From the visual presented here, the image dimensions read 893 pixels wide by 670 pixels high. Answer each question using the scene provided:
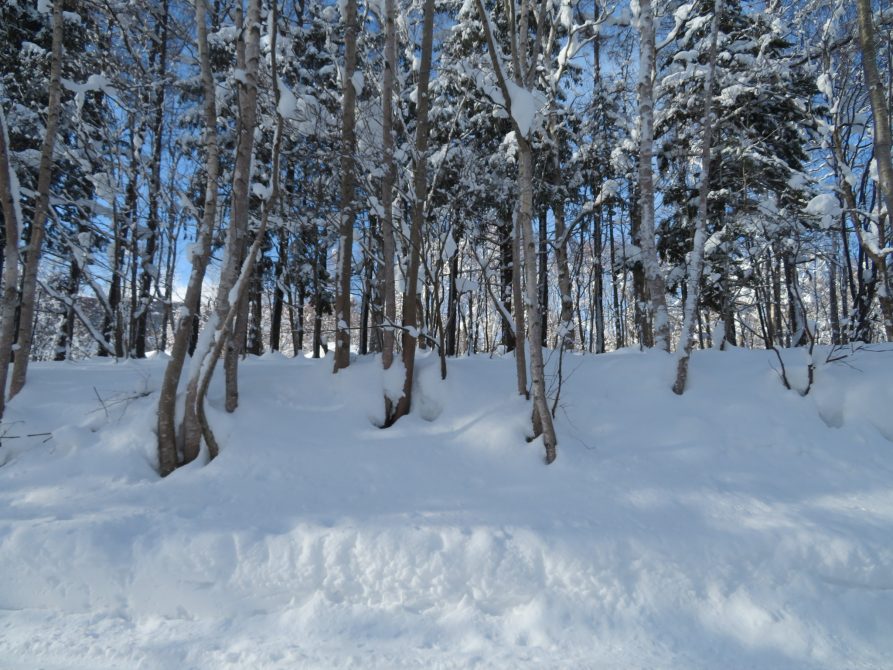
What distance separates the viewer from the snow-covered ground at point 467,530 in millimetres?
2393

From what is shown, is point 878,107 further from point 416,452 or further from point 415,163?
point 416,452

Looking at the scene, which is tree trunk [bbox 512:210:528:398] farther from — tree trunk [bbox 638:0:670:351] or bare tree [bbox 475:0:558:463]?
tree trunk [bbox 638:0:670:351]

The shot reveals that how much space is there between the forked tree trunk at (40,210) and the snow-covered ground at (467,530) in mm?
283

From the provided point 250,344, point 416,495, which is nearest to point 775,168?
point 416,495

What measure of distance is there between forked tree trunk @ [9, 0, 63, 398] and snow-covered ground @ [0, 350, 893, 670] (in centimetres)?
28

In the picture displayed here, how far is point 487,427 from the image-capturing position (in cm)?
453

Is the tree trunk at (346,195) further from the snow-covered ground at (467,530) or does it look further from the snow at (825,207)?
the snow at (825,207)

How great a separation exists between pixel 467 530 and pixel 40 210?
5.49 metres

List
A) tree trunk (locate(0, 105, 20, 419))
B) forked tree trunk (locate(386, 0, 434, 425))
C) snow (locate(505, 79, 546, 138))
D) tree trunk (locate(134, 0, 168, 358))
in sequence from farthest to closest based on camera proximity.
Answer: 1. tree trunk (locate(134, 0, 168, 358))
2. forked tree trunk (locate(386, 0, 434, 425))
3. tree trunk (locate(0, 105, 20, 419))
4. snow (locate(505, 79, 546, 138))

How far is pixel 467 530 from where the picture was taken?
313cm

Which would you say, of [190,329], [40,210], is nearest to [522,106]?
[190,329]

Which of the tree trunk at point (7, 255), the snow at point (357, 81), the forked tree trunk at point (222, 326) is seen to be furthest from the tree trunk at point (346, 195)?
the tree trunk at point (7, 255)

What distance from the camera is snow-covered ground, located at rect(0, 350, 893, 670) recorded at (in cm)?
239

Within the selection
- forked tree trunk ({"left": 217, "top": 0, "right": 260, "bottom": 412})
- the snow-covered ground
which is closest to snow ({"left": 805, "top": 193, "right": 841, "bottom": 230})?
the snow-covered ground
